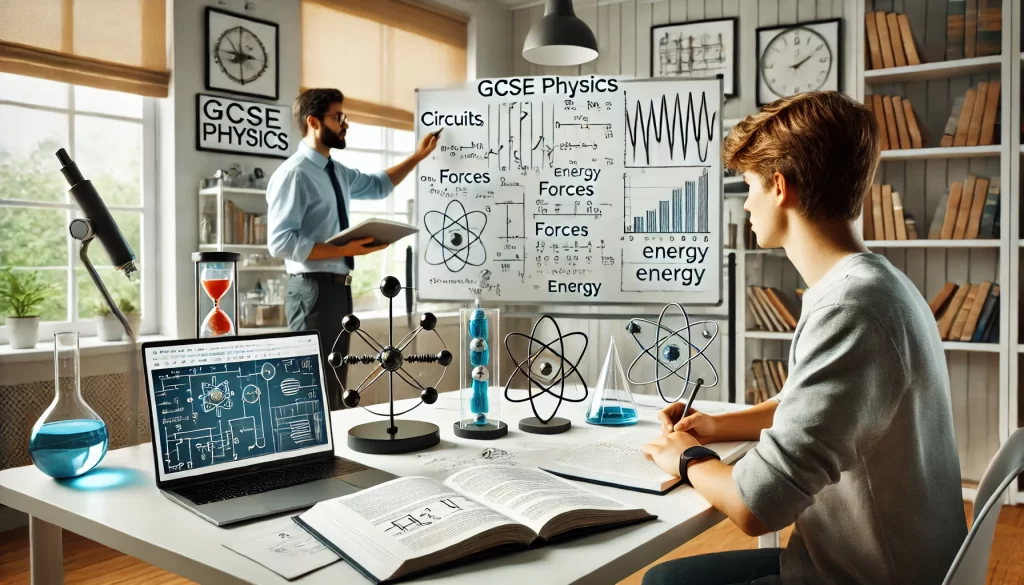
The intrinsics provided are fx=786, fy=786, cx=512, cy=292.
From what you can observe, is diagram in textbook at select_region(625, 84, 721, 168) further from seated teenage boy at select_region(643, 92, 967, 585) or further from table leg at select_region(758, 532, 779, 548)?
seated teenage boy at select_region(643, 92, 967, 585)

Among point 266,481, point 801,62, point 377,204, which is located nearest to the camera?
point 266,481

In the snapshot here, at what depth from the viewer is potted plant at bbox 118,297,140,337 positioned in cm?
321

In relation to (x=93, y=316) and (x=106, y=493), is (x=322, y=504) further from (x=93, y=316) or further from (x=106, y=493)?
(x=93, y=316)

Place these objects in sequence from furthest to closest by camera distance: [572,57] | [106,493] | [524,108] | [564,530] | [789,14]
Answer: [789,14]
[572,57]
[524,108]
[106,493]
[564,530]

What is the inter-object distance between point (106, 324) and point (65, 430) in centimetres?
222

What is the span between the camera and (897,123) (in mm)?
3607

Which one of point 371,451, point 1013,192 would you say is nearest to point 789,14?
point 1013,192

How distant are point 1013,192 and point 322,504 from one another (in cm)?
337

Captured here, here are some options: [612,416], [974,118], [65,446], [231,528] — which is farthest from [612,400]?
[974,118]

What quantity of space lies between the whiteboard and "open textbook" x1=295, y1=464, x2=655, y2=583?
6.48 ft

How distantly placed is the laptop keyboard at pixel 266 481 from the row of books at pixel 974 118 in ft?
10.8

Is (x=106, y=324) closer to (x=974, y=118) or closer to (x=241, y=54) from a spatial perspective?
(x=241, y=54)

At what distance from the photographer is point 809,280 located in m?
1.21

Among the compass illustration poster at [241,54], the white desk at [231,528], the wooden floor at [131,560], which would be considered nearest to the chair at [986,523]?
the white desk at [231,528]
